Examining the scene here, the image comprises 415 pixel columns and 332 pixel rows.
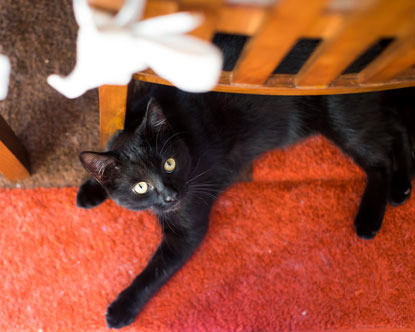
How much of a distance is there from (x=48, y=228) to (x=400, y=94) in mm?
1126

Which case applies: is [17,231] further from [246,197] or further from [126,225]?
[246,197]

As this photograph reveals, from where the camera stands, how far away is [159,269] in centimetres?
102

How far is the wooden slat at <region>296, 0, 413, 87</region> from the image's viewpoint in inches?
16.1

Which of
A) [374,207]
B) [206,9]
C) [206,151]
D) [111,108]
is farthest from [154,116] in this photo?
[374,207]

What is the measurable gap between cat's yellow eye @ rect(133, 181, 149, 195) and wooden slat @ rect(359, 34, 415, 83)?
50cm

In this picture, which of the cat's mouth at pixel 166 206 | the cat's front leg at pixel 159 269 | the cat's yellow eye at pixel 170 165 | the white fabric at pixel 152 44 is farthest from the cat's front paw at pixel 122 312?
the white fabric at pixel 152 44

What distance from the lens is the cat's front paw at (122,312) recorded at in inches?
39.6

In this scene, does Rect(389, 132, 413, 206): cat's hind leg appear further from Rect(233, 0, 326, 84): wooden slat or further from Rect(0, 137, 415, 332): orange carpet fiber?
Rect(233, 0, 326, 84): wooden slat

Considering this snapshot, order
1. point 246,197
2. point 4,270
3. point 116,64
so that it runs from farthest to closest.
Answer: point 246,197 < point 4,270 < point 116,64

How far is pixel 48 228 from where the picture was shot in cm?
111

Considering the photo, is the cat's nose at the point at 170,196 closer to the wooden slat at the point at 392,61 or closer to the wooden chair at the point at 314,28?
the wooden chair at the point at 314,28

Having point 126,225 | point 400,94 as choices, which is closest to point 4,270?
point 126,225

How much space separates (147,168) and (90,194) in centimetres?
33

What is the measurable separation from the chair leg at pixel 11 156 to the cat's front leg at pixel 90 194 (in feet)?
0.59
